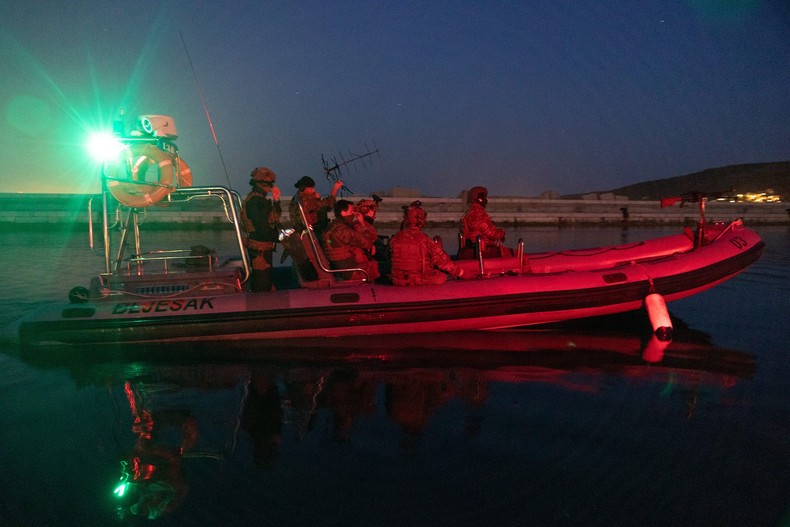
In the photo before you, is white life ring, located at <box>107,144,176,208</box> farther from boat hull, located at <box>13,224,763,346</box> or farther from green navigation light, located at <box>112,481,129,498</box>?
green navigation light, located at <box>112,481,129,498</box>

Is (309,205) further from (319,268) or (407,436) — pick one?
(407,436)

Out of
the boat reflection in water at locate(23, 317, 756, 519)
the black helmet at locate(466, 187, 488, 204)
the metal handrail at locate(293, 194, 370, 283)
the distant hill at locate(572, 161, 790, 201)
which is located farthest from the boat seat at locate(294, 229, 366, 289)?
the distant hill at locate(572, 161, 790, 201)

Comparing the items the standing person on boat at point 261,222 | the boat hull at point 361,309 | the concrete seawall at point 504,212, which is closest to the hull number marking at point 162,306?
the boat hull at point 361,309

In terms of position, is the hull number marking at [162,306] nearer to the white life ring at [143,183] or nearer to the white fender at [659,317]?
the white life ring at [143,183]

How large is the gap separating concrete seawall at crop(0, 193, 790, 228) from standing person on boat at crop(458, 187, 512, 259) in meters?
22.1

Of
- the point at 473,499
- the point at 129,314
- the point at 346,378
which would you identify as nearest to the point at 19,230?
the point at 129,314

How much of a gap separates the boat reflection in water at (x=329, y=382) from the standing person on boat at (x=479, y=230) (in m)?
1.22

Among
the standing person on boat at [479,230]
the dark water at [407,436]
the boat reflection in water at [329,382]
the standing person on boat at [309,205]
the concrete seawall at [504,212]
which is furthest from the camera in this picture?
the concrete seawall at [504,212]

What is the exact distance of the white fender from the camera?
634cm

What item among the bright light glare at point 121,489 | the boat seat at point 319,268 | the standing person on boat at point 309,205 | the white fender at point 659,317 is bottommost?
the bright light glare at point 121,489

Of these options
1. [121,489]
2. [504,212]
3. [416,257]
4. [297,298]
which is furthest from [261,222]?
[504,212]

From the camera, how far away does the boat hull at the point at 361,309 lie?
583 centimetres

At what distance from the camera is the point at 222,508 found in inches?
111

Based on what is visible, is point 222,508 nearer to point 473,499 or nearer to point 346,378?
point 473,499
